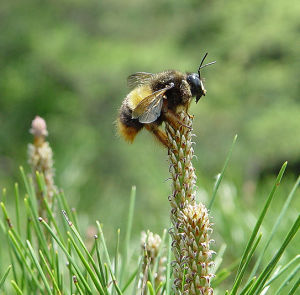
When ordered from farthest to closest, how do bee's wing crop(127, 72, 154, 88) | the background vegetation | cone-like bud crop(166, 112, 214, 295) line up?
the background vegetation
bee's wing crop(127, 72, 154, 88)
cone-like bud crop(166, 112, 214, 295)

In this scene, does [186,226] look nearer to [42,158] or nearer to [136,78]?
[42,158]

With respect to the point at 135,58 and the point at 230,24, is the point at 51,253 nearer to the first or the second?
the point at 135,58

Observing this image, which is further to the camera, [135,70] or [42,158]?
[135,70]

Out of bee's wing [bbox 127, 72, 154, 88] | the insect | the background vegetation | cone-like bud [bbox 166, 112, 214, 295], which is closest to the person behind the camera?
cone-like bud [bbox 166, 112, 214, 295]

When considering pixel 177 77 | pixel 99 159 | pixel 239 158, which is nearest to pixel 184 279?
pixel 177 77

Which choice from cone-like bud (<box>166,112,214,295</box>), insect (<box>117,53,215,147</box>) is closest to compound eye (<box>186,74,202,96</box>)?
insect (<box>117,53,215,147</box>)

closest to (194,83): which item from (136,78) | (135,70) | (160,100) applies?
(160,100)

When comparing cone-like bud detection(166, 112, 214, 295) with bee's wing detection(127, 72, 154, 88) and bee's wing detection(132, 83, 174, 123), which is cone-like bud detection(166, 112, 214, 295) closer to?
bee's wing detection(132, 83, 174, 123)
